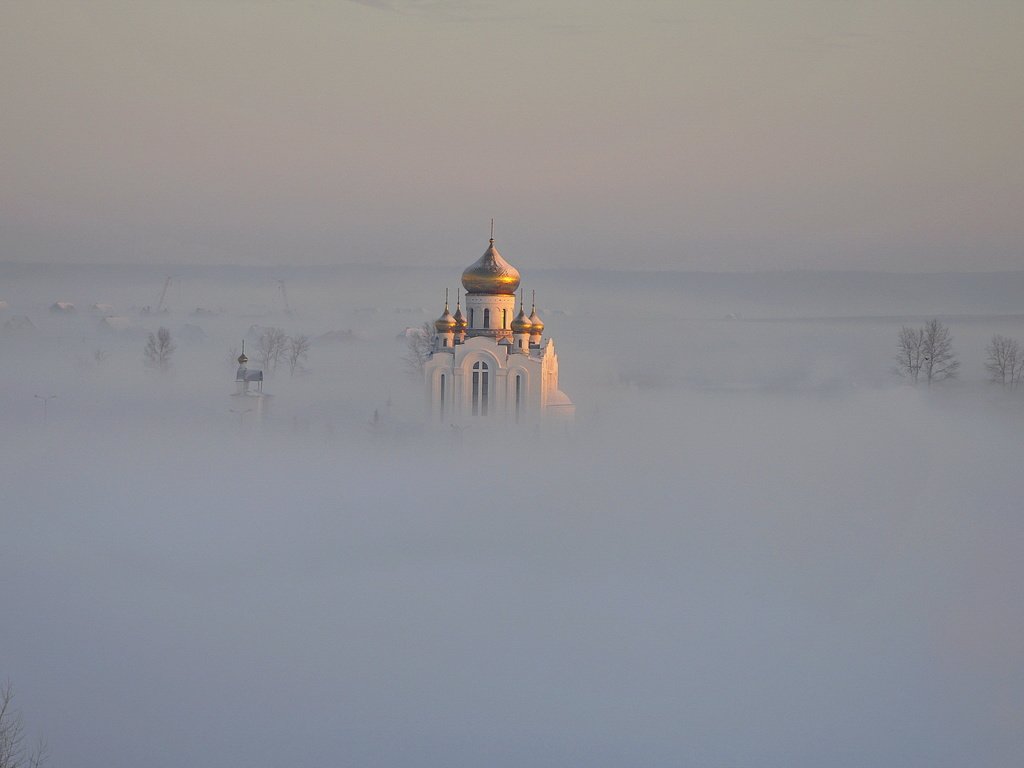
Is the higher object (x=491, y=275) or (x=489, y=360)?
(x=491, y=275)

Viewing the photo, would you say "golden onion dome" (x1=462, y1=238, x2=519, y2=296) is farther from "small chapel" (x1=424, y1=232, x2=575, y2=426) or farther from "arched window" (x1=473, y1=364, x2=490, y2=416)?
"arched window" (x1=473, y1=364, x2=490, y2=416)

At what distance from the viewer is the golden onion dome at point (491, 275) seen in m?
16.4

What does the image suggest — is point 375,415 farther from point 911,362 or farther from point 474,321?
point 911,362

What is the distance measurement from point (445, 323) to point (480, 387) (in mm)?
864

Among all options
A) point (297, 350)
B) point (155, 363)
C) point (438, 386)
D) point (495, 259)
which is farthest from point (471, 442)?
point (155, 363)

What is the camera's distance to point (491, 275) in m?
16.4

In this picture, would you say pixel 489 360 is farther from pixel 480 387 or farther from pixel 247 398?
pixel 247 398

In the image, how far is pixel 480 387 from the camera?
651 inches

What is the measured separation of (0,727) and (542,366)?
836cm

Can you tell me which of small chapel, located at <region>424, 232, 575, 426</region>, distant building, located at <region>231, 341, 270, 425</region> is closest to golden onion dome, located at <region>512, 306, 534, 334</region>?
small chapel, located at <region>424, 232, 575, 426</region>

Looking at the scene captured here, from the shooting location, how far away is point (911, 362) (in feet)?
68.6

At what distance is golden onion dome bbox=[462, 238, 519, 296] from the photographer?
16.4 m

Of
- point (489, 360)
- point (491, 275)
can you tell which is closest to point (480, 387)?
point (489, 360)

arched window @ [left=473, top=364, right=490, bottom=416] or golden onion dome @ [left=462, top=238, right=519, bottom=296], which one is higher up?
golden onion dome @ [left=462, top=238, right=519, bottom=296]
